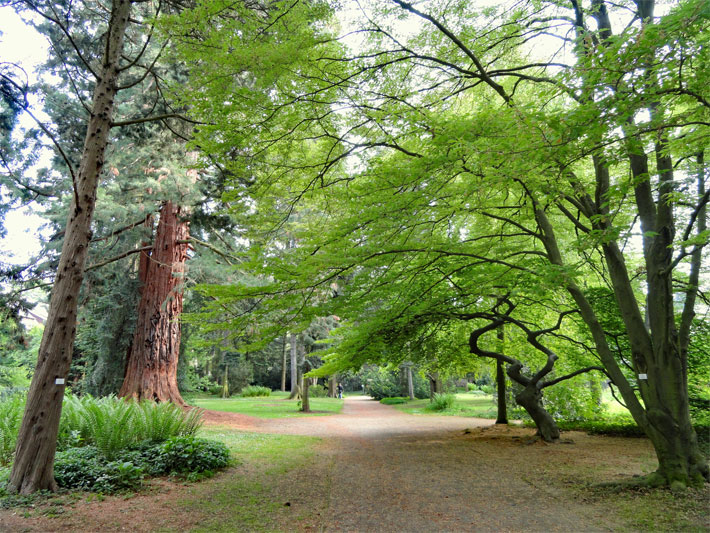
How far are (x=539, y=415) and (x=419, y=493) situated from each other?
575 centimetres

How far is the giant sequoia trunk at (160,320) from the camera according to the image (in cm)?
1154

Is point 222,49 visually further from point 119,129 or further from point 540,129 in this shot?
point 119,129

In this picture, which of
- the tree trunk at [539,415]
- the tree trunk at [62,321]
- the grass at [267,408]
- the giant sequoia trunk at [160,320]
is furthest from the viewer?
the grass at [267,408]

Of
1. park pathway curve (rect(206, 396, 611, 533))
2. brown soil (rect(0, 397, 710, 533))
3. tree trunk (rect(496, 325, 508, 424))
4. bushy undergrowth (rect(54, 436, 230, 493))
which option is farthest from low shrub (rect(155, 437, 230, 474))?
tree trunk (rect(496, 325, 508, 424))

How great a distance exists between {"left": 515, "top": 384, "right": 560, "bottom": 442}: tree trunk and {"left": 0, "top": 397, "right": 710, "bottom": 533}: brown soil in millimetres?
279

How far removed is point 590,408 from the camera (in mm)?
12766

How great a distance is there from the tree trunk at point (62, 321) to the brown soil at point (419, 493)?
0.80 meters

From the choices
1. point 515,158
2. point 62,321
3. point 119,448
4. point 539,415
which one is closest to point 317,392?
point 539,415

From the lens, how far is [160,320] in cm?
1200

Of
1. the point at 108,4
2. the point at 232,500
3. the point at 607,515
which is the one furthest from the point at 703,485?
the point at 108,4

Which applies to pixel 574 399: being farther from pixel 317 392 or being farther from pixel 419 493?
pixel 317 392

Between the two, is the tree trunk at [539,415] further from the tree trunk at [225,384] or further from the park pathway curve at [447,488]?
the tree trunk at [225,384]

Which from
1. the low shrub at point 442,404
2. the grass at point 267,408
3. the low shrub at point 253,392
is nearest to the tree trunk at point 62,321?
the grass at point 267,408

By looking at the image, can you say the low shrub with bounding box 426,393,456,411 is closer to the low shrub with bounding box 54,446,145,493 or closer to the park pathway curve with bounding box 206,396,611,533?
the park pathway curve with bounding box 206,396,611,533
